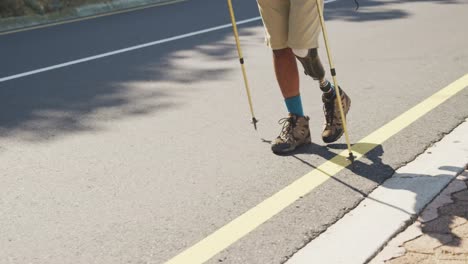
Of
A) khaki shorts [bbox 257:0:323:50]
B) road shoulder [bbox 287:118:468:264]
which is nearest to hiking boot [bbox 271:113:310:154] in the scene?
khaki shorts [bbox 257:0:323:50]

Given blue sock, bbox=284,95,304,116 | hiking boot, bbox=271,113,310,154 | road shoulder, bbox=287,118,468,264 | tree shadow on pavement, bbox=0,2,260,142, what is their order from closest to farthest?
road shoulder, bbox=287,118,468,264 → hiking boot, bbox=271,113,310,154 → blue sock, bbox=284,95,304,116 → tree shadow on pavement, bbox=0,2,260,142

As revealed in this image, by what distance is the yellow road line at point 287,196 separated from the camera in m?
3.51

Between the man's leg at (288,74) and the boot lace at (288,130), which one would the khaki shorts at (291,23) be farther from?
the boot lace at (288,130)

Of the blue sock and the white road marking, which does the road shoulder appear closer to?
the blue sock

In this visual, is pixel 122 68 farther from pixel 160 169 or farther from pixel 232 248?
pixel 232 248

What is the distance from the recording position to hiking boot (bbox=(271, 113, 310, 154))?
485 centimetres

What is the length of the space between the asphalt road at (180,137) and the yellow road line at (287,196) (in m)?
0.05

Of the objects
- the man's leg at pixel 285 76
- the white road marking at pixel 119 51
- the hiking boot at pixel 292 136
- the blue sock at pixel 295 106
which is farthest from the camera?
the white road marking at pixel 119 51

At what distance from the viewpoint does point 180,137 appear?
5.34 meters

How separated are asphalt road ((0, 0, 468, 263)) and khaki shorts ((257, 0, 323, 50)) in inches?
26.5

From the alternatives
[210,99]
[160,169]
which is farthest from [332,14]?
[160,169]

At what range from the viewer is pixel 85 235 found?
376 cm

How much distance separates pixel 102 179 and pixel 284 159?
106 centimetres

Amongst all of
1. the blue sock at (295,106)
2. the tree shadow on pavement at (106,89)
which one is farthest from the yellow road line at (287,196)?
the tree shadow on pavement at (106,89)
